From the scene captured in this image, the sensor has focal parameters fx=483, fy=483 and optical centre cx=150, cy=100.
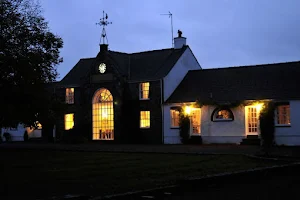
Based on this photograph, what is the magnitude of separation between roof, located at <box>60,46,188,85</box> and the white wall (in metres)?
0.42

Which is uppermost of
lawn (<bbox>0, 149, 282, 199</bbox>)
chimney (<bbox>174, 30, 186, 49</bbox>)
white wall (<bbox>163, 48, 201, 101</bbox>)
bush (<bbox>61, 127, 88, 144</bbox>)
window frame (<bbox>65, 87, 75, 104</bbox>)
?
chimney (<bbox>174, 30, 186, 49</bbox>)

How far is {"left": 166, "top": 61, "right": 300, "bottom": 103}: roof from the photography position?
3356cm

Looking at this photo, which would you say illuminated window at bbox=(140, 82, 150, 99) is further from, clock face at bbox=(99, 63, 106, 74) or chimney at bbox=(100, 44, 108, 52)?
chimney at bbox=(100, 44, 108, 52)

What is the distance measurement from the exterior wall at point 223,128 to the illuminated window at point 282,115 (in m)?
2.42

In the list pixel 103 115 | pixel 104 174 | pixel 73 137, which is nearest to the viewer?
pixel 104 174

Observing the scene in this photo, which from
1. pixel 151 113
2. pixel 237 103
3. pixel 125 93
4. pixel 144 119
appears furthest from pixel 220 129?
pixel 125 93

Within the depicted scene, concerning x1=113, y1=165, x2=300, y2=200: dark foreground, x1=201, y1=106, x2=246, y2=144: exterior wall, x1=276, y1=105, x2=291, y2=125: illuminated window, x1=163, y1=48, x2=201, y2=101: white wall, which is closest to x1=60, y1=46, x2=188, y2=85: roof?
x1=163, y1=48, x2=201, y2=101: white wall

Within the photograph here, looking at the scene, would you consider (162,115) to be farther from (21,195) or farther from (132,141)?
(21,195)

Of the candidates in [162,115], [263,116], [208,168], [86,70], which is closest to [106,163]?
[208,168]

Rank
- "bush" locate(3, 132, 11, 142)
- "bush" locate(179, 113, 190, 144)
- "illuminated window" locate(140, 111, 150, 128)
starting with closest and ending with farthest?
"bush" locate(179, 113, 190, 144) → "illuminated window" locate(140, 111, 150, 128) → "bush" locate(3, 132, 11, 142)

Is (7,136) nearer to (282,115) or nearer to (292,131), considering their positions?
(282,115)

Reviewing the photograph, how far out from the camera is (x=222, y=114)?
3491cm

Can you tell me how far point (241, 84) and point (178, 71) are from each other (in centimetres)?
582

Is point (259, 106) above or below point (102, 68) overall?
below
